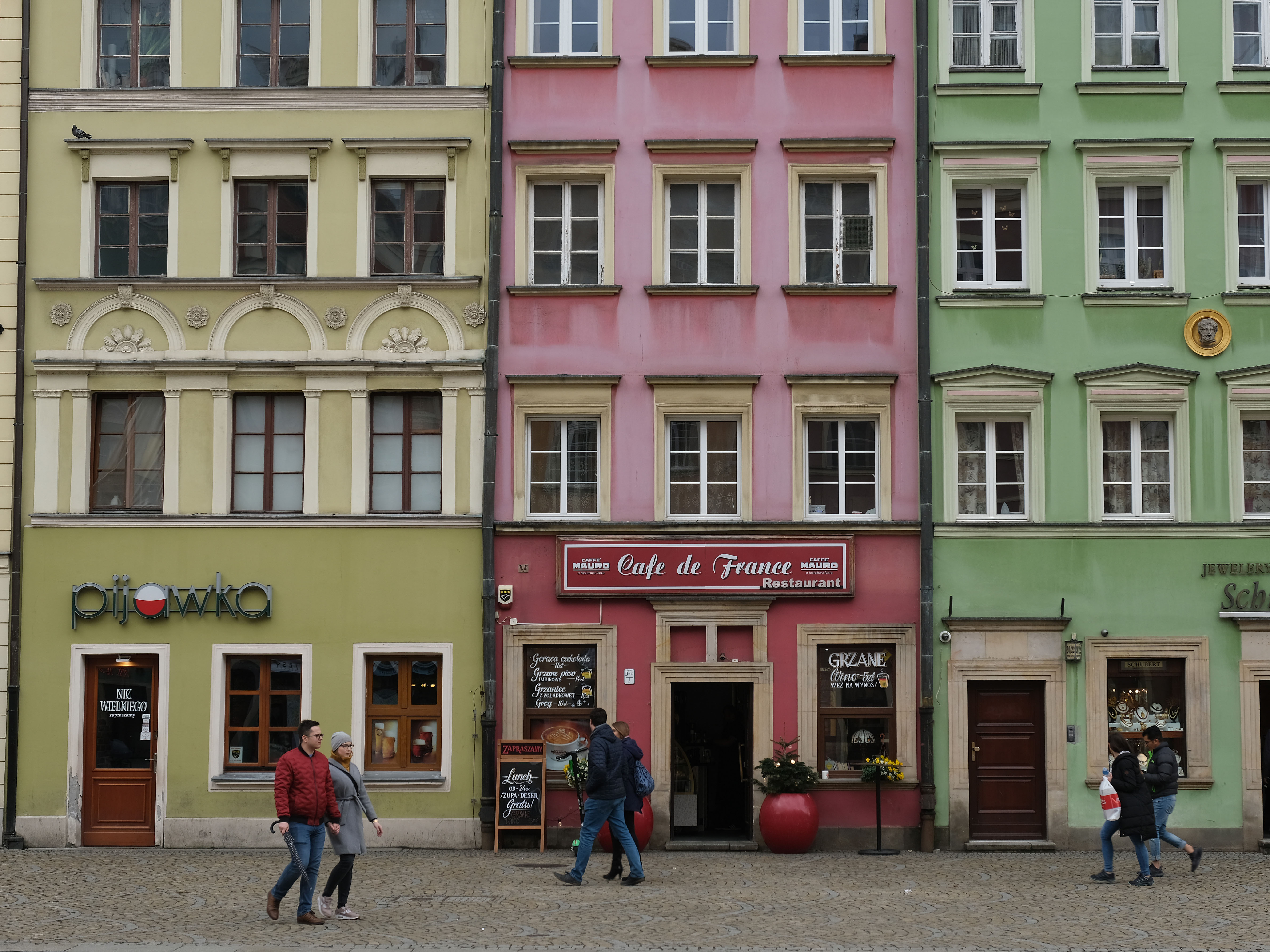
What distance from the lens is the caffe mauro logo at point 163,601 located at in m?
21.9

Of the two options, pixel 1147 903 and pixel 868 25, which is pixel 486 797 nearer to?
pixel 1147 903

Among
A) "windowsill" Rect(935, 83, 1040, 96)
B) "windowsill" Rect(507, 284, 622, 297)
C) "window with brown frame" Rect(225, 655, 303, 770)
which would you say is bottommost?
"window with brown frame" Rect(225, 655, 303, 770)

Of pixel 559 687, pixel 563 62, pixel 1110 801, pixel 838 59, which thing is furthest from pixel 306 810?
pixel 838 59

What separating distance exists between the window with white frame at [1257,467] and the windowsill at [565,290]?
30.3 feet

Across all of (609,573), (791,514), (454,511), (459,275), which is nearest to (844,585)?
(791,514)

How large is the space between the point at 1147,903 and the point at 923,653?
19.3 ft

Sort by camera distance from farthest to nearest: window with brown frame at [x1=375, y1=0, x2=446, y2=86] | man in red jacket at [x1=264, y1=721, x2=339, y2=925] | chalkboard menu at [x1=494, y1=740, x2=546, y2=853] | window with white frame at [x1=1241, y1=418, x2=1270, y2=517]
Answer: window with brown frame at [x1=375, y1=0, x2=446, y2=86]
window with white frame at [x1=1241, y1=418, x2=1270, y2=517]
chalkboard menu at [x1=494, y1=740, x2=546, y2=853]
man in red jacket at [x1=264, y1=721, x2=339, y2=925]

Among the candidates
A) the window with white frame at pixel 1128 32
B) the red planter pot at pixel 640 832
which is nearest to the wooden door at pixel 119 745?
the red planter pot at pixel 640 832

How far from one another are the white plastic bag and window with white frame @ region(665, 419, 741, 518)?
672 cm

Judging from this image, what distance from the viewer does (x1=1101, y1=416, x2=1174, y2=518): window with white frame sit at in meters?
22.0

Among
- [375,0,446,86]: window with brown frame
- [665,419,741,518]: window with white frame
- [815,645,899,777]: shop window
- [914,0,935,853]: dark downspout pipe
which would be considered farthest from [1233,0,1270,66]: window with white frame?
[375,0,446,86]: window with brown frame

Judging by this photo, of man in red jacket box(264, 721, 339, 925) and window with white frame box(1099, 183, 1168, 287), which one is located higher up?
window with white frame box(1099, 183, 1168, 287)

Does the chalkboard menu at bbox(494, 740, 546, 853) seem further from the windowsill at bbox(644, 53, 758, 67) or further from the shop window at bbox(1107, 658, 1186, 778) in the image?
the windowsill at bbox(644, 53, 758, 67)

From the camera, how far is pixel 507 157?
73.3 feet
